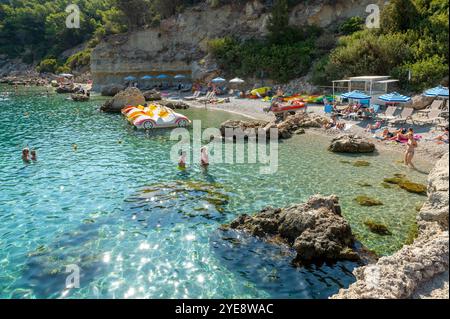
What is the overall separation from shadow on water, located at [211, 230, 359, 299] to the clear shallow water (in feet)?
0.09

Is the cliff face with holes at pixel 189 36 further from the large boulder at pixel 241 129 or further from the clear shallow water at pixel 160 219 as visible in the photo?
the clear shallow water at pixel 160 219

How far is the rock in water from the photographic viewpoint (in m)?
9.20

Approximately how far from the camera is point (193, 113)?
113ft

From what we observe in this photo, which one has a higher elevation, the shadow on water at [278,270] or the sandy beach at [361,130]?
the sandy beach at [361,130]

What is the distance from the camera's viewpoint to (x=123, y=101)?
36062mm

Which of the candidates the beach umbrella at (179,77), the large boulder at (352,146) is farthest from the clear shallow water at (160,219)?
the beach umbrella at (179,77)

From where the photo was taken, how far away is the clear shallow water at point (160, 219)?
8.48 metres

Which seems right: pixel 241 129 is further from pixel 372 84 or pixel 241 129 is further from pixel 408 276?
pixel 408 276

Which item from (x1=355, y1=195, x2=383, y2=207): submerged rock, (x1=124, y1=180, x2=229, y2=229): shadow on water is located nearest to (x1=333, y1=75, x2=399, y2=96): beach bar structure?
(x1=355, y1=195, x2=383, y2=207): submerged rock

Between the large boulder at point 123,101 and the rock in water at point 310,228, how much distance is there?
92.1 feet

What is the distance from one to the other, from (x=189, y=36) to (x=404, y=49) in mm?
33621

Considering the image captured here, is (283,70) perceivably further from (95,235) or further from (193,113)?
(95,235)

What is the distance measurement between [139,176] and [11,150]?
10407 millimetres
